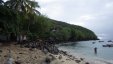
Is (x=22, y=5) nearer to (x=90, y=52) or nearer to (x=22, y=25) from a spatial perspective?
(x=22, y=25)

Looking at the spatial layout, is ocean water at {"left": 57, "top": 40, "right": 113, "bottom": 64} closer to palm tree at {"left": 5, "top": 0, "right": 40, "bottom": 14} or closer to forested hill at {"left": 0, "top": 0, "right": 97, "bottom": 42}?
forested hill at {"left": 0, "top": 0, "right": 97, "bottom": 42}

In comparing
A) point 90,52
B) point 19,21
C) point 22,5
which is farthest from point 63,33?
point 19,21

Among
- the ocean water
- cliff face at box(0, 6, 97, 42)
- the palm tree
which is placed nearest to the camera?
cliff face at box(0, 6, 97, 42)

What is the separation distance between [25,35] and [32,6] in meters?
8.20

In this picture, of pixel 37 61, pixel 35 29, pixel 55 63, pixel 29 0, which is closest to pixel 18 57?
pixel 37 61

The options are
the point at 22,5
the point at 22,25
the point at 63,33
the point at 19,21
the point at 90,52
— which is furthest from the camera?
the point at 63,33

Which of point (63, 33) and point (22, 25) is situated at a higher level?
point (22, 25)

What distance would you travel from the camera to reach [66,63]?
36.8 m

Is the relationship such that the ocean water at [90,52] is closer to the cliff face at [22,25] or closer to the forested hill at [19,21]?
the cliff face at [22,25]

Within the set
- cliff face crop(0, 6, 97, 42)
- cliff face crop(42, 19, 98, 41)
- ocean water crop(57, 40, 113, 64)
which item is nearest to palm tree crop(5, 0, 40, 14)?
cliff face crop(0, 6, 97, 42)

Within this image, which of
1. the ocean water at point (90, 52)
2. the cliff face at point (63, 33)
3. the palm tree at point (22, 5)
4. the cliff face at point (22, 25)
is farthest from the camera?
the cliff face at point (63, 33)

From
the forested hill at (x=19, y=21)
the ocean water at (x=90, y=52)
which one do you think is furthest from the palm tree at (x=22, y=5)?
the ocean water at (x=90, y=52)

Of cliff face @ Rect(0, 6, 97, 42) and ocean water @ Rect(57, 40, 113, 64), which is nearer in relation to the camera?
cliff face @ Rect(0, 6, 97, 42)

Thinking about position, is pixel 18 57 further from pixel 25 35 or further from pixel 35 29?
pixel 35 29
